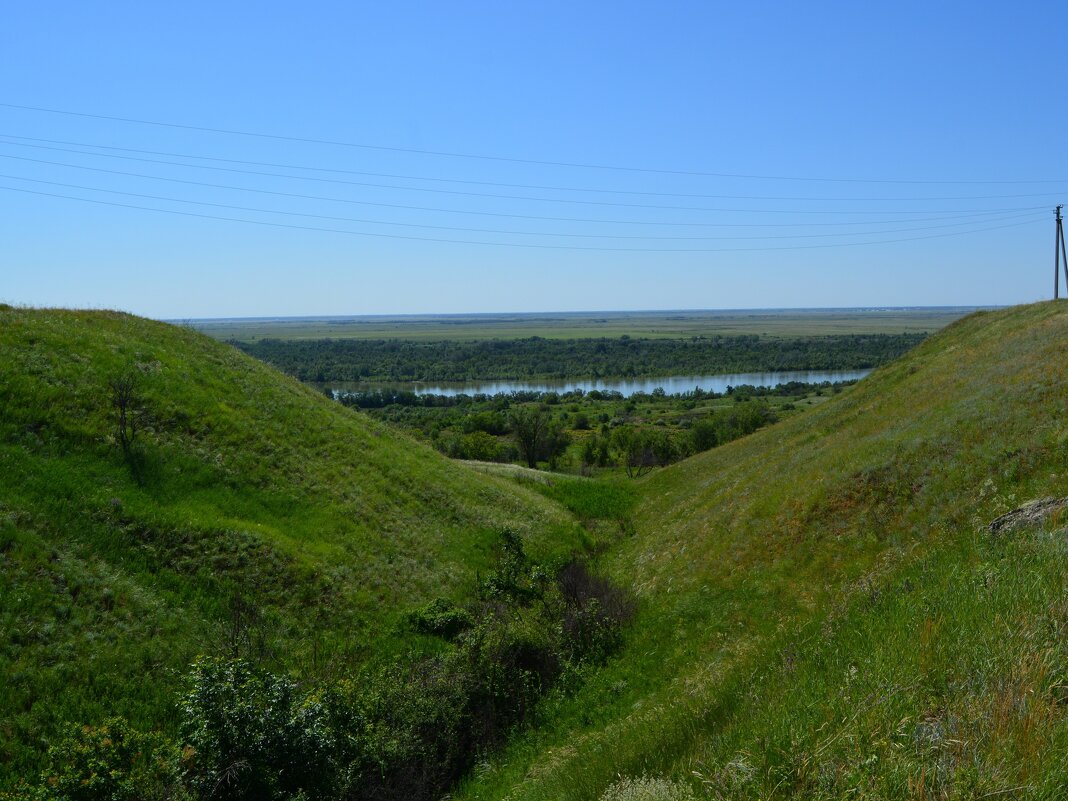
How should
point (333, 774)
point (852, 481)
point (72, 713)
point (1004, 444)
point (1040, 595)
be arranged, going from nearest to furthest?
point (1040, 595) < point (333, 774) < point (72, 713) < point (1004, 444) < point (852, 481)

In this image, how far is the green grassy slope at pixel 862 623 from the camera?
5.09 m

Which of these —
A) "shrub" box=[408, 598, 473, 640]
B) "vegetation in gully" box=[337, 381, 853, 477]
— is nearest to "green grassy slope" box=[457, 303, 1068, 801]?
"shrub" box=[408, 598, 473, 640]

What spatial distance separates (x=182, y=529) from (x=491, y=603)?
8.61 m

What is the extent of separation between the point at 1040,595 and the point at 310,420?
82.6ft

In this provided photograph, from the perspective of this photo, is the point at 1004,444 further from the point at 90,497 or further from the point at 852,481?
the point at 90,497

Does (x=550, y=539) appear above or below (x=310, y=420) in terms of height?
below

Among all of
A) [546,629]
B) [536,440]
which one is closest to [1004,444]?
[546,629]

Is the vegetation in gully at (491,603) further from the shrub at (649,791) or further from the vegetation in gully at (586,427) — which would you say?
the vegetation in gully at (586,427)

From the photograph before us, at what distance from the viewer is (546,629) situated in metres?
17.0

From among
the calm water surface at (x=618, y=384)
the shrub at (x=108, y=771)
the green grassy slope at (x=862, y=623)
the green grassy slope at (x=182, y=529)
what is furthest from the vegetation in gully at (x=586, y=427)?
the shrub at (x=108, y=771)

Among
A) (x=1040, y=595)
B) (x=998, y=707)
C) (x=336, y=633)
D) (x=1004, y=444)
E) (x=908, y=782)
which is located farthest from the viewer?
(x=336, y=633)

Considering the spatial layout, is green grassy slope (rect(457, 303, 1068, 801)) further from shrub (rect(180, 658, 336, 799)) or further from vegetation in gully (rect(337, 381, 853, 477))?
vegetation in gully (rect(337, 381, 853, 477))

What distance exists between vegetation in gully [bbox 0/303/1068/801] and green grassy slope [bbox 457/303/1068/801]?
0.05 meters

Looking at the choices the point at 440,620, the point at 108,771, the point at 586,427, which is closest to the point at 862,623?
the point at 108,771
